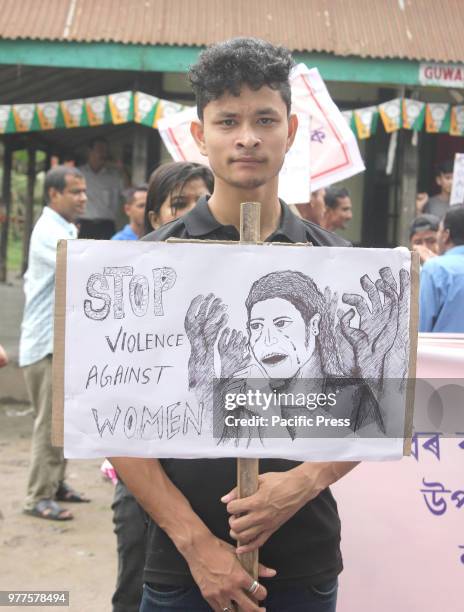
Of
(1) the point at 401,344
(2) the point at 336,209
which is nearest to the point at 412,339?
(1) the point at 401,344

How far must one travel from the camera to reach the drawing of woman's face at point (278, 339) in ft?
5.73

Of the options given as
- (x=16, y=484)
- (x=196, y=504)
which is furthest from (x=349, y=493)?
(x=16, y=484)

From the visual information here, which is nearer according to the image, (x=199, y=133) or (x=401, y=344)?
(x=401, y=344)

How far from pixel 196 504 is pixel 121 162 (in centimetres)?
1023

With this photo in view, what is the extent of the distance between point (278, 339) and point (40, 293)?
11.8ft

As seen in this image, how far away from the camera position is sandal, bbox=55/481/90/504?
5398 mm

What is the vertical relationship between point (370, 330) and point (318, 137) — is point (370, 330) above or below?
below

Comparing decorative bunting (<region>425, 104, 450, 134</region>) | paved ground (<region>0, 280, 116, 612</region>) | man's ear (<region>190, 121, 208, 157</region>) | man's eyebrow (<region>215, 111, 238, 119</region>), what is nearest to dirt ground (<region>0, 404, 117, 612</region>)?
paved ground (<region>0, 280, 116, 612</region>)

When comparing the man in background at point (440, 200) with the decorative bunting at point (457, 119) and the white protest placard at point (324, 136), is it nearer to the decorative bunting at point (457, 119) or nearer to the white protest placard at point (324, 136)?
the decorative bunting at point (457, 119)

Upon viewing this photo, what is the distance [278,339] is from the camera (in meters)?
1.75

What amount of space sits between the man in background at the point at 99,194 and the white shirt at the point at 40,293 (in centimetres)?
445

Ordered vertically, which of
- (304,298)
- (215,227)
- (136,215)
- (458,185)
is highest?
(458,185)

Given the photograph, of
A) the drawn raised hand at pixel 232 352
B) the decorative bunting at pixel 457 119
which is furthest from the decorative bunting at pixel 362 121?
the drawn raised hand at pixel 232 352
